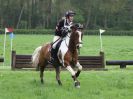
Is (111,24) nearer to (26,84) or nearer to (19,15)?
(19,15)

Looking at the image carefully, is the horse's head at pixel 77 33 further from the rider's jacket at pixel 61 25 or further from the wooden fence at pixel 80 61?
the wooden fence at pixel 80 61

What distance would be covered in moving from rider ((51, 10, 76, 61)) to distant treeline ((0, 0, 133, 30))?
321 feet

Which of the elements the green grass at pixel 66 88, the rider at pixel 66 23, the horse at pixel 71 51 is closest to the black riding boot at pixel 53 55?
the horse at pixel 71 51

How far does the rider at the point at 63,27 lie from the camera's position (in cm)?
1586

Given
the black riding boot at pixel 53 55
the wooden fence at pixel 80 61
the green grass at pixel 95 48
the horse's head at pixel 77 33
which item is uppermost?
the horse's head at pixel 77 33

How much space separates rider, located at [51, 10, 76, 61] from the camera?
15.9 m

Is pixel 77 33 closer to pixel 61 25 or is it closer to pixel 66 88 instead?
pixel 61 25

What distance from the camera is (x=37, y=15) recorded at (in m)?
122

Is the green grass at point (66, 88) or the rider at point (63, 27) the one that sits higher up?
the rider at point (63, 27)

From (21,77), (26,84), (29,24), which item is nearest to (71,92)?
(26,84)

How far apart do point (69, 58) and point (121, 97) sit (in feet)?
10.9

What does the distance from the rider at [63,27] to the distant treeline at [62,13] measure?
97785 millimetres

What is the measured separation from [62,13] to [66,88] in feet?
351

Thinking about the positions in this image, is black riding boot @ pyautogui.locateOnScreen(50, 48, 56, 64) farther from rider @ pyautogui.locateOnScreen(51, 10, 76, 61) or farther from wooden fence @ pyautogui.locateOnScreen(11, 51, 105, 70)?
wooden fence @ pyautogui.locateOnScreen(11, 51, 105, 70)
